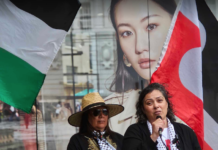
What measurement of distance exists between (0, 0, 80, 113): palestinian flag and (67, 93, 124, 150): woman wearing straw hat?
849mm

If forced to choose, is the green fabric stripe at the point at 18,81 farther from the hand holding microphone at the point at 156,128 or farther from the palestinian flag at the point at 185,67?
the hand holding microphone at the point at 156,128

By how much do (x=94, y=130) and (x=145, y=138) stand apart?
2.20 ft

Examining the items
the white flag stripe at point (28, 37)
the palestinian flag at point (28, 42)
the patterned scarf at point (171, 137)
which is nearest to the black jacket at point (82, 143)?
the patterned scarf at point (171, 137)

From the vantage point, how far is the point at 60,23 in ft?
13.6

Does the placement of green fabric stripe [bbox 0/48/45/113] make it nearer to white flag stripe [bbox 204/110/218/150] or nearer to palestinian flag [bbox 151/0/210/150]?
palestinian flag [bbox 151/0/210/150]

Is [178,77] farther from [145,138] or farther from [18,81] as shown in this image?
[18,81]

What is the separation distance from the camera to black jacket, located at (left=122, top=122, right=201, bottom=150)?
271 cm

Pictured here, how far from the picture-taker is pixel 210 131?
4652mm

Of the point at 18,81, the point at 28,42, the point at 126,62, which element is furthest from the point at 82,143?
the point at 126,62

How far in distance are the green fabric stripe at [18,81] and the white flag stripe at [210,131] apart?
8.28 ft

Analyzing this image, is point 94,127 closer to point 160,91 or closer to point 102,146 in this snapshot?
point 102,146

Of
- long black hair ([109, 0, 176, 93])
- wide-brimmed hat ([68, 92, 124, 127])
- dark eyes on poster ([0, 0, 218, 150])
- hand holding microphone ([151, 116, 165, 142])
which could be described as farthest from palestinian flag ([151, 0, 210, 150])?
hand holding microphone ([151, 116, 165, 142])

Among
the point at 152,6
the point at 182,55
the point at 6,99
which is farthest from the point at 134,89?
the point at 6,99

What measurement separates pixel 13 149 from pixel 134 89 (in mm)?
2057
